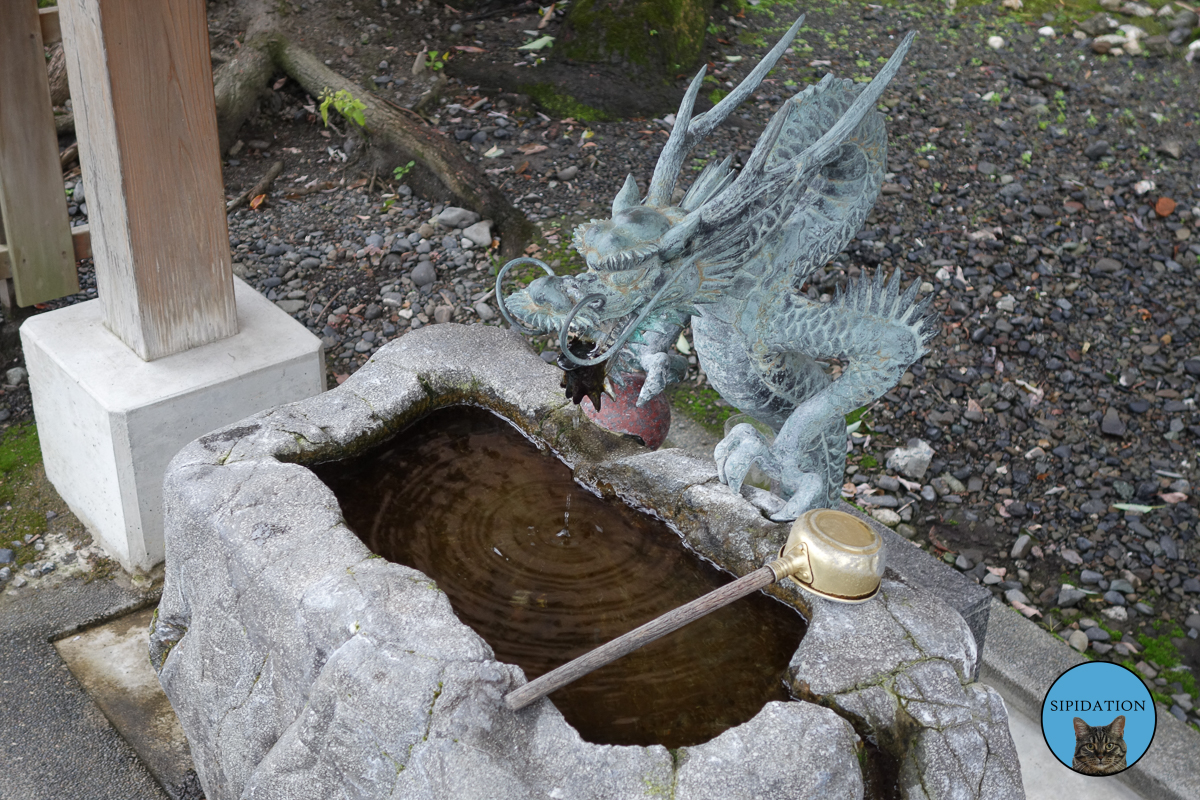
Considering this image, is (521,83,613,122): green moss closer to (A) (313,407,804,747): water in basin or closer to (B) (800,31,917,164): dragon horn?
(A) (313,407,804,747): water in basin

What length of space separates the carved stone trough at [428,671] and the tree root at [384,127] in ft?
8.44

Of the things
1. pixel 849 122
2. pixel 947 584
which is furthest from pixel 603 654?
pixel 947 584

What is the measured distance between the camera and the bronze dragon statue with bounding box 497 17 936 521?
7.95 ft

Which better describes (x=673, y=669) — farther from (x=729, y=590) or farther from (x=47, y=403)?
(x=47, y=403)

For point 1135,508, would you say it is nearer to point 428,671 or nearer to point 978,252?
point 978,252

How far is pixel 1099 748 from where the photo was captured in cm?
330

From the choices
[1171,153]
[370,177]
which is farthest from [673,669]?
[1171,153]

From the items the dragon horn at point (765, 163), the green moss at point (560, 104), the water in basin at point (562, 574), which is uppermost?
the dragon horn at point (765, 163)

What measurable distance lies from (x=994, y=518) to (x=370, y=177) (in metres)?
3.77

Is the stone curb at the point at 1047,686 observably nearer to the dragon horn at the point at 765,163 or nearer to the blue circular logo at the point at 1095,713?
the blue circular logo at the point at 1095,713

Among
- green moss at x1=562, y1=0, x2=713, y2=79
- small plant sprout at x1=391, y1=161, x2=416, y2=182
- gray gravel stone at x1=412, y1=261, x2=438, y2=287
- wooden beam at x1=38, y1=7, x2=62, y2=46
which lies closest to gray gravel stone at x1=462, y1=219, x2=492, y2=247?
gray gravel stone at x1=412, y1=261, x2=438, y2=287

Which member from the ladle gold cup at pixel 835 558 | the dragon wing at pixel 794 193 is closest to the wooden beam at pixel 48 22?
the dragon wing at pixel 794 193

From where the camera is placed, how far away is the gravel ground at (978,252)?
4176 mm

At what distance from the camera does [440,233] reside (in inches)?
217
